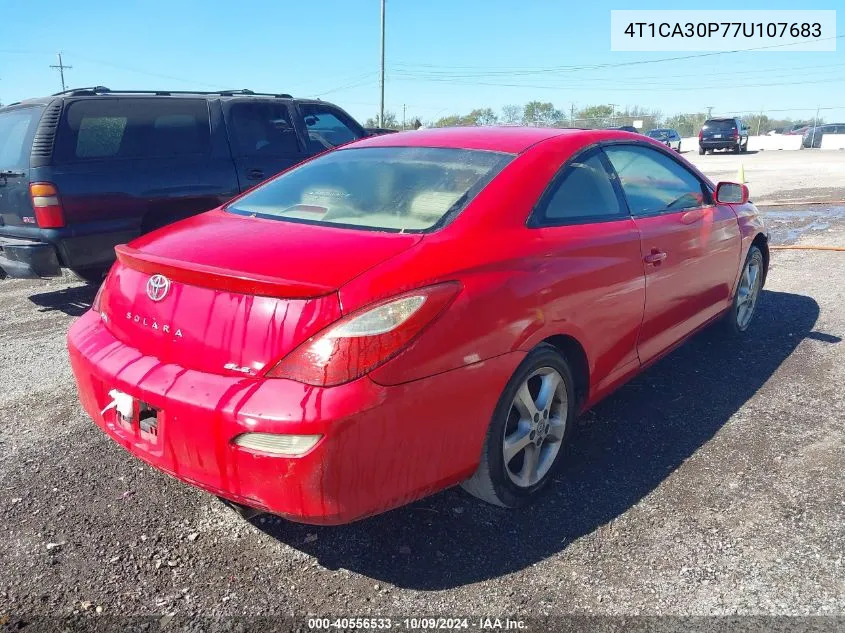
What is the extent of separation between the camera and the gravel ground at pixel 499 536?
7.55 feet

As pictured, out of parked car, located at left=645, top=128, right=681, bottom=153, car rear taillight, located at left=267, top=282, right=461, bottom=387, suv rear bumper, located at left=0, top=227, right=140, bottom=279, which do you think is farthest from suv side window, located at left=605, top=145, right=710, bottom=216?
parked car, located at left=645, top=128, right=681, bottom=153

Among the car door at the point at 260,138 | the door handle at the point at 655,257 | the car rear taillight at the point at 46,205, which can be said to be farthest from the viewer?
the car door at the point at 260,138

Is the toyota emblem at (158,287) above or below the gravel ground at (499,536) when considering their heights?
above

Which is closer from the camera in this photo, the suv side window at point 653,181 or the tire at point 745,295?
the suv side window at point 653,181

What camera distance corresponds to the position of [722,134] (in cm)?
3316

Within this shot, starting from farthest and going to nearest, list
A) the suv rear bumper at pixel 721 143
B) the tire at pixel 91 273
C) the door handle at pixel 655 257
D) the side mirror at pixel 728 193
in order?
the suv rear bumper at pixel 721 143 < the tire at pixel 91 273 < the side mirror at pixel 728 193 < the door handle at pixel 655 257

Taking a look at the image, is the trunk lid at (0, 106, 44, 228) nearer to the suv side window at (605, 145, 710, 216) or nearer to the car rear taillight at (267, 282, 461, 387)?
the car rear taillight at (267, 282, 461, 387)

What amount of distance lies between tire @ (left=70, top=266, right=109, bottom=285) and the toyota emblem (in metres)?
3.43

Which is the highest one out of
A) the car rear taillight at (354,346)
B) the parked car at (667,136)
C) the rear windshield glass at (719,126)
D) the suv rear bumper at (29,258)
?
the rear windshield glass at (719,126)

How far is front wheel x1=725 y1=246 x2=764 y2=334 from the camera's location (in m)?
4.77

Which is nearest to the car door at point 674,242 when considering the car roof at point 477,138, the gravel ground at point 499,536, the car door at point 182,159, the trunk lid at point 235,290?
the car roof at point 477,138

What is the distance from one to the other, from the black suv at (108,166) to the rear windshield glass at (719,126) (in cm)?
3168

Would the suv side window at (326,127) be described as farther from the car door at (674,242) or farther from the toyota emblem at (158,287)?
the toyota emblem at (158,287)

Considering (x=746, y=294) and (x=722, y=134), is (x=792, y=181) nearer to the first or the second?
(x=746, y=294)
